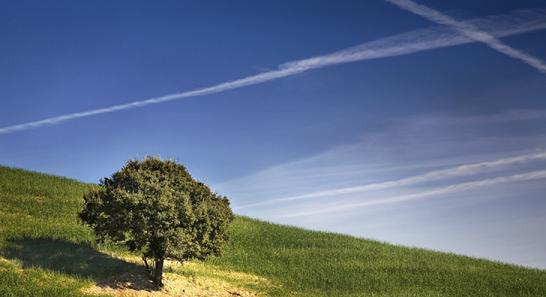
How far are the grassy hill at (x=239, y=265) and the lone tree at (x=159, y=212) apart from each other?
2.01 m

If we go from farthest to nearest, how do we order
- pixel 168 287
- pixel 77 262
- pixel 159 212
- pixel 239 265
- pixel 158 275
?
pixel 239 265, pixel 77 262, pixel 168 287, pixel 158 275, pixel 159 212

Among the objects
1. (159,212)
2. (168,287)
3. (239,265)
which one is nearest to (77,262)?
(168,287)

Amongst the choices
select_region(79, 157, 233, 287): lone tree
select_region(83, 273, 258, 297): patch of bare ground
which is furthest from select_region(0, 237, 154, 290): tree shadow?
select_region(79, 157, 233, 287): lone tree

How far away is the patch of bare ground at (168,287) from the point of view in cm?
2602

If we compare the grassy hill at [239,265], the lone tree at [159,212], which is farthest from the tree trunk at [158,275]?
the grassy hill at [239,265]

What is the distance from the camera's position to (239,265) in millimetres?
37250

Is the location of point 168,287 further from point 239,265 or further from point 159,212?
point 239,265

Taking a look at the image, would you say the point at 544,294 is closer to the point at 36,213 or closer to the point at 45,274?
the point at 45,274

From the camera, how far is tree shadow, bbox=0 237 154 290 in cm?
2711

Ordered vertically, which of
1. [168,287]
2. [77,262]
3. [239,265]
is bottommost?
[168,287]

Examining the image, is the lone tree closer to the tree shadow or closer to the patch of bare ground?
the patch of bare ground

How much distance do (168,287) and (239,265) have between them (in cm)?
964

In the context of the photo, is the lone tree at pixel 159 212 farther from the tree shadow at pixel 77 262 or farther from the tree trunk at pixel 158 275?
the tree shadow at pixel 77 262

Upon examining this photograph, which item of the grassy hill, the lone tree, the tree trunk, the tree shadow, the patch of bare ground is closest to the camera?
the patch of bare ground
